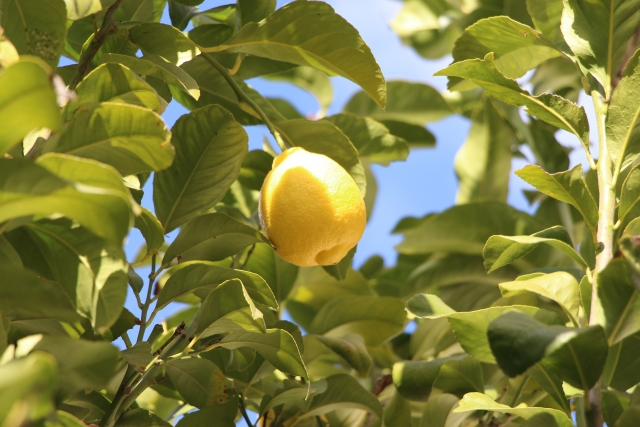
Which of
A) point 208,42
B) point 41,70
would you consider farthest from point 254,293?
point 208,42

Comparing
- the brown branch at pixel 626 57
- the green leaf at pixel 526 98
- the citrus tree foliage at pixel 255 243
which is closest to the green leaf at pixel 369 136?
the citrus tree foliage at pixel 255 243

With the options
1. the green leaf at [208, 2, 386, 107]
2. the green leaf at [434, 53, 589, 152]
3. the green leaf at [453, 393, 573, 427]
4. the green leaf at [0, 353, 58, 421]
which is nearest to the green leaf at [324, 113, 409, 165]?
the green leaf at [208, 2, 386, 107]

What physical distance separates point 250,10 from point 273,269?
544 millimetres

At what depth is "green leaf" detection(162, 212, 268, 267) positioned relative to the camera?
3.34ft

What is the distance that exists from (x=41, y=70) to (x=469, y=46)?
0.84m

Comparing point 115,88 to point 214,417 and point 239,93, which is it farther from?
point 214,417

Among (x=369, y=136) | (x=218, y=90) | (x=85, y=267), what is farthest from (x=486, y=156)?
(x=85, y=267)

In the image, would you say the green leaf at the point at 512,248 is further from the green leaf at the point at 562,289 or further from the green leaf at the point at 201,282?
the green leaf at the point at 201,282

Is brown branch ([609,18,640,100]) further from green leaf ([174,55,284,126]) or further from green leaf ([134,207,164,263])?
green leaf ([134,207,164,263])

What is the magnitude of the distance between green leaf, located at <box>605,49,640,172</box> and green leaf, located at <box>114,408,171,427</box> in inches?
31.0

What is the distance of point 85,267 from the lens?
75 cm

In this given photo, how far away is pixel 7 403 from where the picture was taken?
428 mm

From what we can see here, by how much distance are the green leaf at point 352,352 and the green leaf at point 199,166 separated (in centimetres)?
35

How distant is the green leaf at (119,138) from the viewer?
729mm
